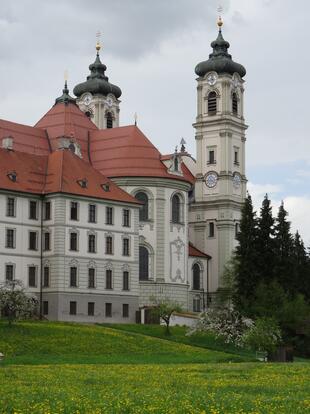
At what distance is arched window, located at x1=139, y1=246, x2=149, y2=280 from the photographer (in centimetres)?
9350

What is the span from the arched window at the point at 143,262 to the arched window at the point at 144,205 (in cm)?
317

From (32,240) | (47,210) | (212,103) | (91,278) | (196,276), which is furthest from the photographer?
(212,103)

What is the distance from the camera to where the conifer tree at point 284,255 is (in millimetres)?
83312

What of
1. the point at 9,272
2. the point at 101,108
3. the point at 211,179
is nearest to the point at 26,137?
the point at 9,272

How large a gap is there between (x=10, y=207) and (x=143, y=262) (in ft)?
68.4

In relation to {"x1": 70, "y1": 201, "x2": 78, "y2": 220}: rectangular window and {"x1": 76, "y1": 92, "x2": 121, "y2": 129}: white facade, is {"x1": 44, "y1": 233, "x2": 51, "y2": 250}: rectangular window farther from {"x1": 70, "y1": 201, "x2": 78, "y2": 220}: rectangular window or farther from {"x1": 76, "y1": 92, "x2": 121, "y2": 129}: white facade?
{"x1": 76, "y1": 92, "x2": 121, "y2": 129}: white facade

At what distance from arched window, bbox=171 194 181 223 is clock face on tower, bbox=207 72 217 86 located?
23.9 m

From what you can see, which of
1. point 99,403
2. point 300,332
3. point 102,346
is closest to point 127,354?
point 102,346

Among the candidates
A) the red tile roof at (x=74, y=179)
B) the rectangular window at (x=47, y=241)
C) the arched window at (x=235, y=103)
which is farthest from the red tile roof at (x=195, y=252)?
the rectangular window at (x=47, y=241)

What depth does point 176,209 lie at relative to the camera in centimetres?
9612

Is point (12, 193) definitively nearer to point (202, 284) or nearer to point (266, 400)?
point (202, 284)

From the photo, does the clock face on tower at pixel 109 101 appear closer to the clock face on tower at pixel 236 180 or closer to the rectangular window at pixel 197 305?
the clock face on tower at pixel 236 180

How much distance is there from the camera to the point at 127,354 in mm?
57969

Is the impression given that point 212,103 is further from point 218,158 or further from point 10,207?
point 10,207
